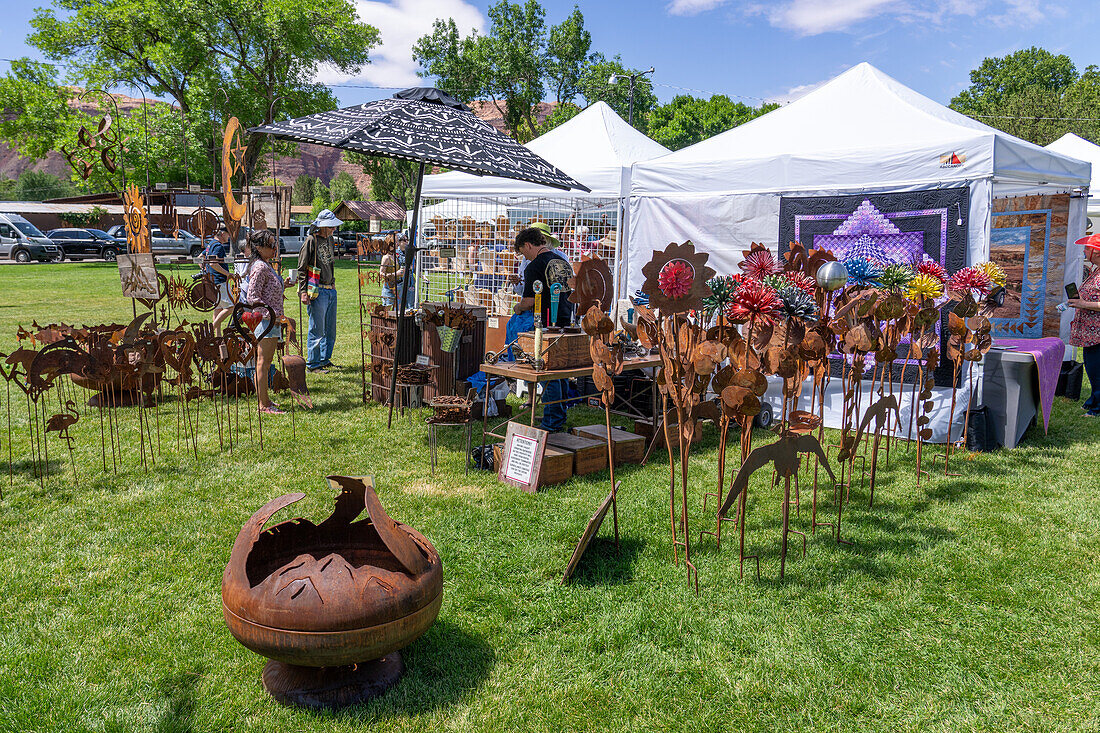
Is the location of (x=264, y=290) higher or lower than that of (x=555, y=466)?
higher

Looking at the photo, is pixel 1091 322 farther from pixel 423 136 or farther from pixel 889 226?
pixel 423 136

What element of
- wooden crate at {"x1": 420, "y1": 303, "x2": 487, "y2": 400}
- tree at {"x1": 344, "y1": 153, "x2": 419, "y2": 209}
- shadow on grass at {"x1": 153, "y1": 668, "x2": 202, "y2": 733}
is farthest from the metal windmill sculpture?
tree at {"x1": 344, "y1": 153, "x2": 419, "y2": 209}

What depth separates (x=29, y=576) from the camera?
3.47 metres

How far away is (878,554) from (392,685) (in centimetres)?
268

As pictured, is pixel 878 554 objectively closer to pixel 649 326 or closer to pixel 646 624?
pixel 646 624

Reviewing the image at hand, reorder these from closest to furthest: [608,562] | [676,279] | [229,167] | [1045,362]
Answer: [676,279], [608,562], [1045,362], [229,167]

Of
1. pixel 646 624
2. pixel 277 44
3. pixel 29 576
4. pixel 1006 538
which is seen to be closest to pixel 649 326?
pixel 646 624

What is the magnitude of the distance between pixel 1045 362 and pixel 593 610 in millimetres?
5090

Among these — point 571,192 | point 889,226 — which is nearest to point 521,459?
point 889,226

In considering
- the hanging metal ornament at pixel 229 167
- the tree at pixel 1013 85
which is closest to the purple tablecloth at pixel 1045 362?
the hanging metal ornament at pixel 229 167

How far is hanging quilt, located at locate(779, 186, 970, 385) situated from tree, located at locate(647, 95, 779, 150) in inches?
1516

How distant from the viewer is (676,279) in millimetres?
3193

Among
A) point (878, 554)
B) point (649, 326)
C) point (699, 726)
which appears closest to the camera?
point (699, 726)

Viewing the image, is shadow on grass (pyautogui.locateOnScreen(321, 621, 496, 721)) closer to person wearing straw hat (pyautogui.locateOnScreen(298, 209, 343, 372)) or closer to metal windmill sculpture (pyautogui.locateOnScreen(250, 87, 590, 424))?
metal windmill sculpture (pyautogui.locateOnScreen(250, 87, 590, 424))
